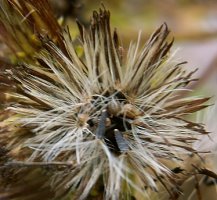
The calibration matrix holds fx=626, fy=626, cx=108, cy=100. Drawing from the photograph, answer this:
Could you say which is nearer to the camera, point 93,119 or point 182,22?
point 93,119

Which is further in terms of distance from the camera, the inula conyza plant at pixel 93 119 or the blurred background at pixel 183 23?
the blurred background at pixel 183 23

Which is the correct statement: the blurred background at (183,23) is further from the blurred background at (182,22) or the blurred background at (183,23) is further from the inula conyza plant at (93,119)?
the inula conyza plant at (93,119)

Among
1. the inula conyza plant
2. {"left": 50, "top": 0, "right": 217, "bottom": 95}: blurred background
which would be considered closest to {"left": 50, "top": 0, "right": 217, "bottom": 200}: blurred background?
{"left": 50, "top": 0, "right": 217, "bottom": 95}: blurred background

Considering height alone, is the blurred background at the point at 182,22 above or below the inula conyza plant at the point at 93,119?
above

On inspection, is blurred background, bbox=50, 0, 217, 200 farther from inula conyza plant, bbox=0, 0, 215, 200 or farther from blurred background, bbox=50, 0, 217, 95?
inula conyza plant, bbox=0, 0, 215, 200

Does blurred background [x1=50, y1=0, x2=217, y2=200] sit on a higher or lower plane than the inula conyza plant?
higher

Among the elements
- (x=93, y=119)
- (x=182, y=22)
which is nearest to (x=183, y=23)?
(x=182, y=22)

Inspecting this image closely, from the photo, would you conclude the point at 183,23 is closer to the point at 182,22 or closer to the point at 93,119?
the point at 182,22

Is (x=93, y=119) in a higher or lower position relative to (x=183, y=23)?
lower

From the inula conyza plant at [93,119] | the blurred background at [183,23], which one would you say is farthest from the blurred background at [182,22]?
the inula conyza plant at [93,119]

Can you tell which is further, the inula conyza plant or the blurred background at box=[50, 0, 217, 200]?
the blurred background at box=[50, 0, 217, 200]
